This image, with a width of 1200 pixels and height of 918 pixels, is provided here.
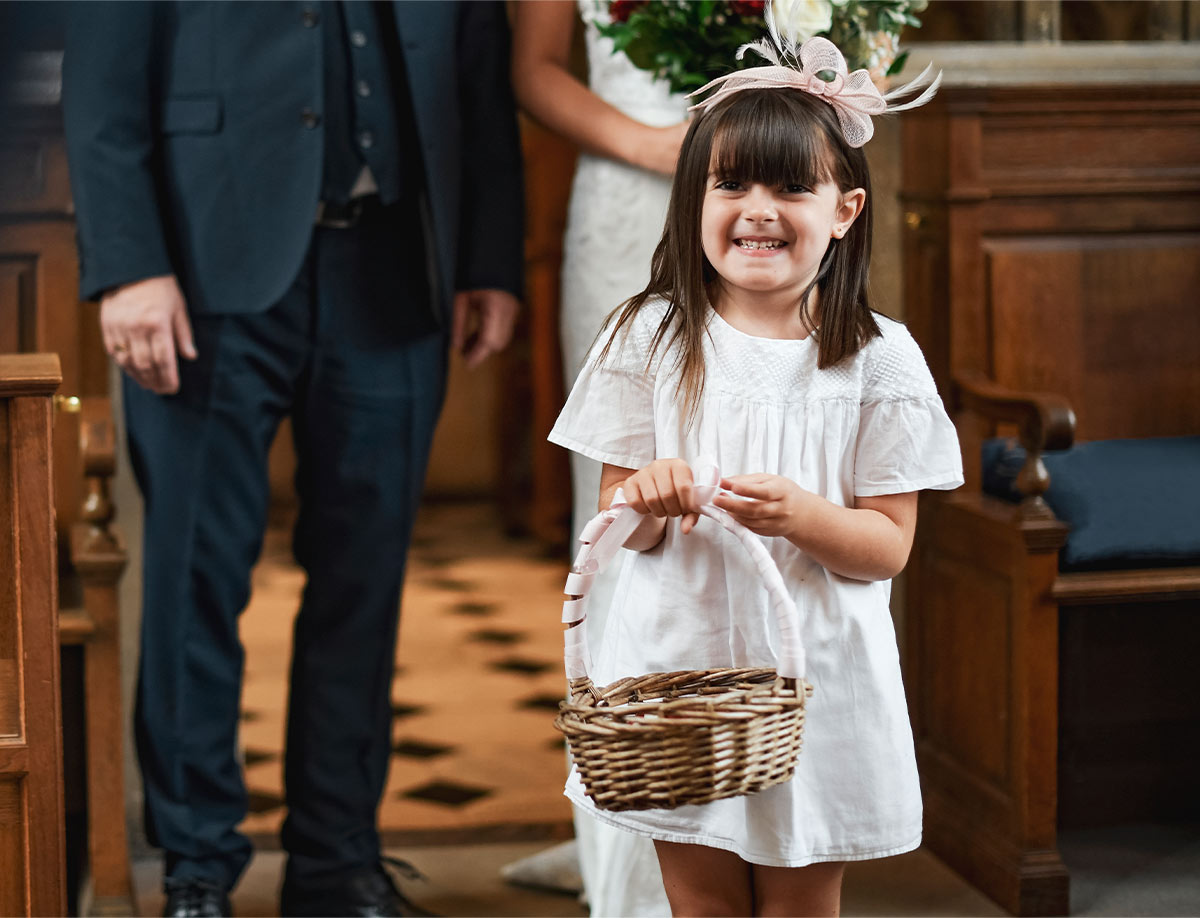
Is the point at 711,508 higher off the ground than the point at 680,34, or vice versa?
the point at 680,34

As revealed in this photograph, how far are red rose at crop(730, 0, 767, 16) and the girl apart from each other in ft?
1.86

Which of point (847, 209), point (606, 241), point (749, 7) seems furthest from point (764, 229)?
point (606, 241)

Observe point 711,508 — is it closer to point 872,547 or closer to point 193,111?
point 872,547

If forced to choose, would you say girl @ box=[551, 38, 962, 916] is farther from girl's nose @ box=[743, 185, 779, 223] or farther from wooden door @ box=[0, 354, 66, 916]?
wooden door @ box=[0, 354, 66, 916]

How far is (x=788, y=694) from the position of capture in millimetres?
1470

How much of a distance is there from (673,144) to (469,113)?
0.45 meters

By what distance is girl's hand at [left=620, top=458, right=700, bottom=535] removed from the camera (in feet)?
4.95

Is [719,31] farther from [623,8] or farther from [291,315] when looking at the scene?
[291,315]

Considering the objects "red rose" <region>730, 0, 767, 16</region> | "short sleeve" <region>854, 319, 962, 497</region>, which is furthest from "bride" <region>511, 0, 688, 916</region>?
"short sleeve" <region>854, 319, 962, 497</region>

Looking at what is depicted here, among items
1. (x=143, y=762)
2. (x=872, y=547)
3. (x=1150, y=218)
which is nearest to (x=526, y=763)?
(x=143, y=762)

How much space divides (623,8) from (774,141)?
2.64 ft

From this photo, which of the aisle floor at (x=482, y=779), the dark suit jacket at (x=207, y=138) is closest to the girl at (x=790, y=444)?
the dark suit jacket at (x=207, y=138)

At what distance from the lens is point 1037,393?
289 centimetres

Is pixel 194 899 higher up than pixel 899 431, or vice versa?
pixel 899 431
